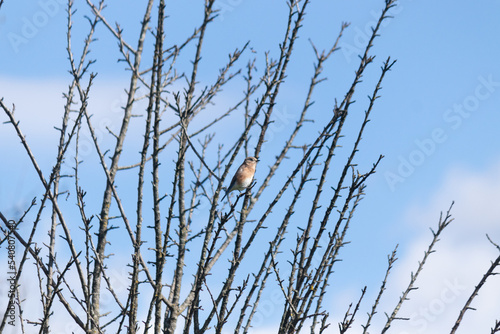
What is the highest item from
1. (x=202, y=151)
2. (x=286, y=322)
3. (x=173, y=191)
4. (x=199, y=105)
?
(x=202, y=151)

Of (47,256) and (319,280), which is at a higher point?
(47,256)

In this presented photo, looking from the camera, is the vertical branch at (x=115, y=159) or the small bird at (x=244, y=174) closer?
the vertical branch at (x=115, y=159)

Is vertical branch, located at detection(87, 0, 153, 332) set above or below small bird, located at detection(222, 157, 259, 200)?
below

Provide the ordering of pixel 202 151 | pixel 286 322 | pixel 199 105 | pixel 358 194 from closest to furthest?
pixel 286 322
pixel 358 194
pixel 199 105
pixel 202 151

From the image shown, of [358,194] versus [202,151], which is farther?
[202,151]

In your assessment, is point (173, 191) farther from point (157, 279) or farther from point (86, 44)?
point (86, 44)

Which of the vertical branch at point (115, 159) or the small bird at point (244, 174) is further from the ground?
the small bird at point (244, 174)

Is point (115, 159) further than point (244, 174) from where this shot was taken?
No

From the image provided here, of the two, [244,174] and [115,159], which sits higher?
Answer: [244,174]

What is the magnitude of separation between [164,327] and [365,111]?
1.91m

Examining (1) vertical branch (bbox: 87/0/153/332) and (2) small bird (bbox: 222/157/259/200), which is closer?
(1) vertical branch (bbox: 87/0/153/332)

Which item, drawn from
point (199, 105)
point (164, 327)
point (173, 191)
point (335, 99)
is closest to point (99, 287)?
point (164, 327)

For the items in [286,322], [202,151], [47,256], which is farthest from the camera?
[202,151]

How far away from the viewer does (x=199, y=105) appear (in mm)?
4863
